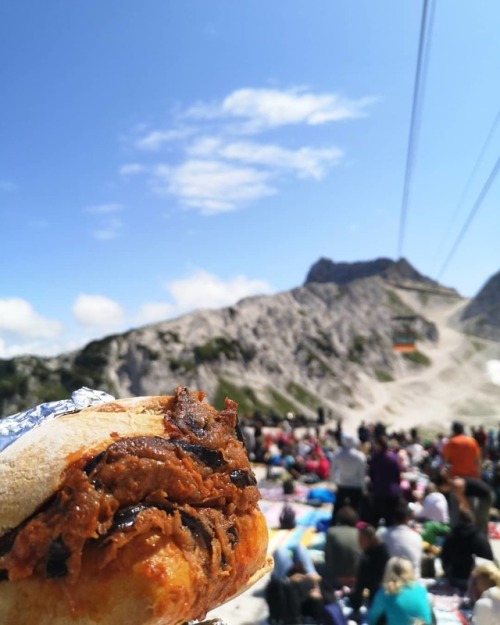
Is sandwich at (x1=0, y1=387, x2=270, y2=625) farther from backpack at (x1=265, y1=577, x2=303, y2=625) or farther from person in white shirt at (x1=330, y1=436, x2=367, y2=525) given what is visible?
person in white shirt at (x1=330, y1=436, x2=367, y2=525)

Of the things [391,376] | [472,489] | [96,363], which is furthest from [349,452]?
A: [391,376]

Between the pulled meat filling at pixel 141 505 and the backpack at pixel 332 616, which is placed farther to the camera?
the backpack at pixel 332 616

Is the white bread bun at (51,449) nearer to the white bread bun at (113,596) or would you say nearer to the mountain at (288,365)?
the white bread bun at (113,596)

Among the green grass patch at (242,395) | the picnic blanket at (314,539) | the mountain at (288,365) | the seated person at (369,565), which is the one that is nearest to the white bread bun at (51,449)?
the seated person at (369,565)

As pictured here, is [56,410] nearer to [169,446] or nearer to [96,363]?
[169,446]

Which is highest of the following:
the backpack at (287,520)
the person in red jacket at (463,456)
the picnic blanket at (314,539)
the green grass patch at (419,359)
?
the green grass patch at (419,359)

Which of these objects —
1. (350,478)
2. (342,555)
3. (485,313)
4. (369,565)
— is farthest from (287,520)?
(485,313)
